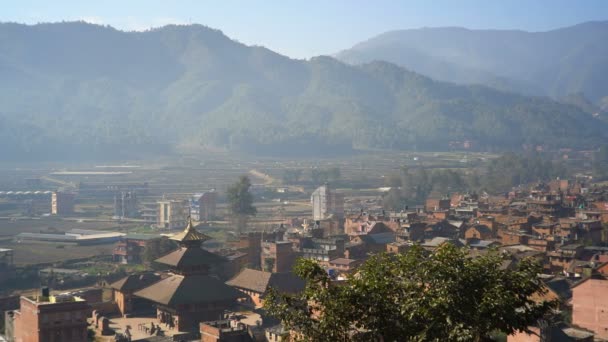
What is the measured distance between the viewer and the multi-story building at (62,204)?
8619 cm

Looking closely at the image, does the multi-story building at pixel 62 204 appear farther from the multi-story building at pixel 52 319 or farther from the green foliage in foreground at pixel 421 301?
the green foliage in foreground at pixel 421 301

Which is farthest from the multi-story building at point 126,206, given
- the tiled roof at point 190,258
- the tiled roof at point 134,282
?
the tiled roof at point 190,258

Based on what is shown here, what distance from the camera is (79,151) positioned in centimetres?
17688

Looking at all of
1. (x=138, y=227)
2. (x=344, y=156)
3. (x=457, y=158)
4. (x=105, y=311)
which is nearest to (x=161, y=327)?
(x=105, y=311)

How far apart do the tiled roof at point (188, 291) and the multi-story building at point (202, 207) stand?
135ft

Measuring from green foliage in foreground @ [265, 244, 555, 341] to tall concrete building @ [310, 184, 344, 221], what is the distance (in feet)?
198

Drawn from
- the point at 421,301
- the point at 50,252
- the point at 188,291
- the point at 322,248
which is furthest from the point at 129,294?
the point at 421,301

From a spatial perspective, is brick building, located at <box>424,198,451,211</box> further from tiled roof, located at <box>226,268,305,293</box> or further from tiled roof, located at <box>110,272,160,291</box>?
tiled roof, located at <box>110,272,160,291</box>

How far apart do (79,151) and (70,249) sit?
124 metres

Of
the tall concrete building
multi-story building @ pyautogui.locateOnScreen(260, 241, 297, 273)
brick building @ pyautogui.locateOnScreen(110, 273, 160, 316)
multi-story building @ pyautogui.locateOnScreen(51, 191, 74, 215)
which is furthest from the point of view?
multi-story building @ pyautogui.locateOnScreen(51, 191, 74, 215)

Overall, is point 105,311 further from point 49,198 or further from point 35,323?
point 49,198

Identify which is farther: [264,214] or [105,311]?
[264,214]

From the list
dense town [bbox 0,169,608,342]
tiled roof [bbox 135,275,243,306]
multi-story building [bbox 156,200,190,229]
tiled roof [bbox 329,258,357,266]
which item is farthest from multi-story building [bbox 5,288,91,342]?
multi-story building [bbox 156,200,190,229]

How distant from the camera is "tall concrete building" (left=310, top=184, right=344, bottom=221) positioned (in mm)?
74625
